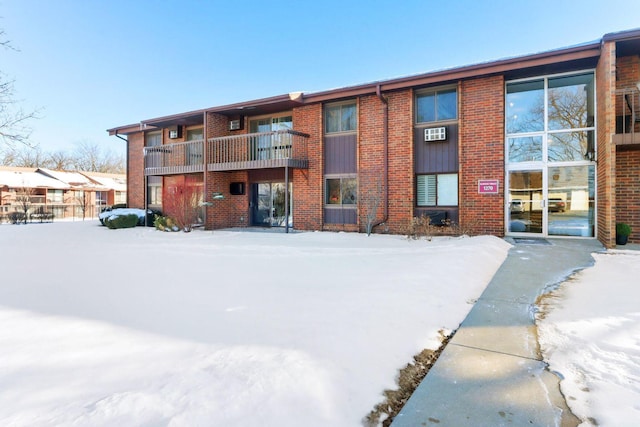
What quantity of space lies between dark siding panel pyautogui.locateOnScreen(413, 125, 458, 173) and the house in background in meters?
24.8

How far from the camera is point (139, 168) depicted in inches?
752

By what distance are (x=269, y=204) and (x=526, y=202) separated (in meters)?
9.82

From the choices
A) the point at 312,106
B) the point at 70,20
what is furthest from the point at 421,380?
the point at 70,20

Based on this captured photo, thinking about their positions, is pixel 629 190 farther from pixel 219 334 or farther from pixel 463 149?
pixel 219 334

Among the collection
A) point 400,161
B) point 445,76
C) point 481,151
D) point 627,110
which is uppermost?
point 445,76

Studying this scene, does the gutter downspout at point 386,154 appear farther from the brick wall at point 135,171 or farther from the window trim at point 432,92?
the brick wall at point 135,171

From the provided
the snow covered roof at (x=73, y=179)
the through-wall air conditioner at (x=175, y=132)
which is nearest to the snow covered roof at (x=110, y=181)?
the snow covered roof at (x=73, y=179)

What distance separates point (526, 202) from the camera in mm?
10367

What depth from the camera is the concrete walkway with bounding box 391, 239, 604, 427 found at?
2214mm

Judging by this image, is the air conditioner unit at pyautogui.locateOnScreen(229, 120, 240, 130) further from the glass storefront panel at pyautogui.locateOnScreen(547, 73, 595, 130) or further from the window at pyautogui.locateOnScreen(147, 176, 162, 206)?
the glass storefront panel at pyautogui.locateOnScreen(547, 73, 595, 130)

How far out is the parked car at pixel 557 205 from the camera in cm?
1000

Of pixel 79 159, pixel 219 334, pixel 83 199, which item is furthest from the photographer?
pixel 79 159

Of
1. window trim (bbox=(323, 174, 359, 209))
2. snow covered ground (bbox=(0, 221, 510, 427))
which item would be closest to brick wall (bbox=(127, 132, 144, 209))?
window trim (bbox=(323, 174, 359, 209))

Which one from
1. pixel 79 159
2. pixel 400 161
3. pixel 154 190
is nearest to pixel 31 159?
pixel 79 159
